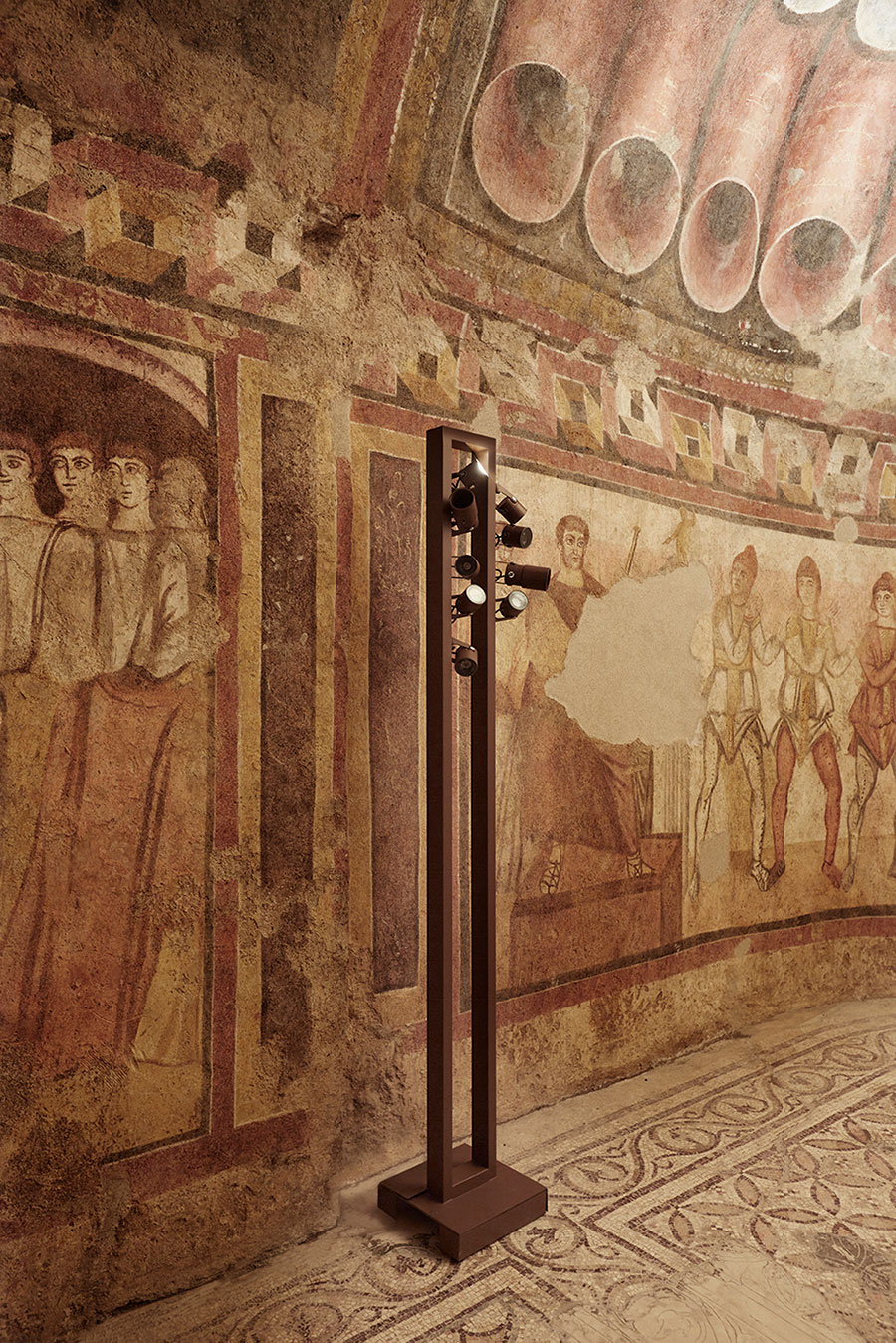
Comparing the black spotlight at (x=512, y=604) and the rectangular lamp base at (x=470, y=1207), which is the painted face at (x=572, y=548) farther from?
the rectangular lamp base at (x=470, y=1207)

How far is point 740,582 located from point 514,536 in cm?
220

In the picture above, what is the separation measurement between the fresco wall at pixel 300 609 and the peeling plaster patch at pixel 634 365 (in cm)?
2

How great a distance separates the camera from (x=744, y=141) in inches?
171

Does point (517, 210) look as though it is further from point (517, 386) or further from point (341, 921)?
point (341, 921)

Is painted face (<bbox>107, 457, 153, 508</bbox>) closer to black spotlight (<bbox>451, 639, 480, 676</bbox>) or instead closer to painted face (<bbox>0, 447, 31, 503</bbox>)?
painted face (<bbox>0, 447, 31, 503</bbox>)

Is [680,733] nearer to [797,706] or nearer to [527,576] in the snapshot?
[797,706]

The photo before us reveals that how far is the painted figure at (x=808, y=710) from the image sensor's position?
507cm

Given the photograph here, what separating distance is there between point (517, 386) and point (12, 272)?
2025 millimetres

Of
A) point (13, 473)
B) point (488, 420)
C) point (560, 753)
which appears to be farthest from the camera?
point (560, 753)

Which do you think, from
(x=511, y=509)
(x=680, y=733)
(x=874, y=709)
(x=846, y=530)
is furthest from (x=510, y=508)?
(x=874, y=709)

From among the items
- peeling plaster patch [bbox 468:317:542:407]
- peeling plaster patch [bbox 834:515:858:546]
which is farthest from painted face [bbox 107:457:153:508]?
peeling plaster patch [bbox 834:515:858:546]

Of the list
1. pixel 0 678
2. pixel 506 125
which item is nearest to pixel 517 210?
pixel 506 125

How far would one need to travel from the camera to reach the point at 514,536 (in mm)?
3104

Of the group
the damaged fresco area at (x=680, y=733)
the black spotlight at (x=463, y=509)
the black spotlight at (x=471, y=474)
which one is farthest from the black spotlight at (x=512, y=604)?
the damaged fresco area at (x=680, y=733)
